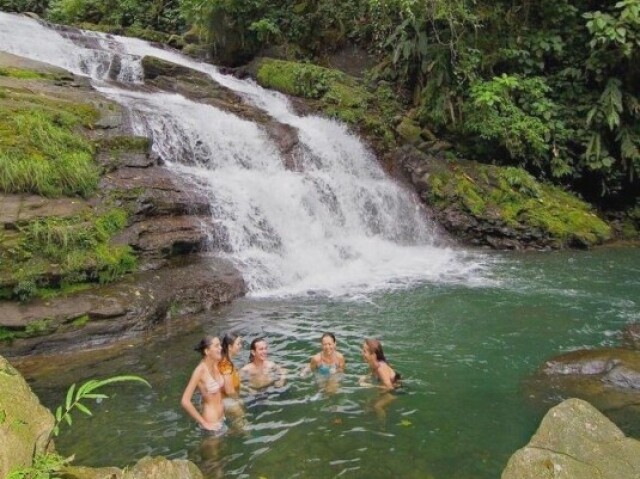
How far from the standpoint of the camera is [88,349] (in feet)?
23.8

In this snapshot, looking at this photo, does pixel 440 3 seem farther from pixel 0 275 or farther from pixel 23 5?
pixel 23 5

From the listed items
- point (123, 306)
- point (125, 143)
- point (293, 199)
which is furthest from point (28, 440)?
point (293, 199)

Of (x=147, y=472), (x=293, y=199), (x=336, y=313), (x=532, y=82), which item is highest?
(x=532, y=82)

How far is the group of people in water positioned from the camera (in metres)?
5.22

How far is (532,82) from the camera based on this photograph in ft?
50.1

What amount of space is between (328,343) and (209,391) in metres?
1.52

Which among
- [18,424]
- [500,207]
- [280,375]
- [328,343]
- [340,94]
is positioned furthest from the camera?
[340,94]

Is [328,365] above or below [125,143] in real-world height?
below

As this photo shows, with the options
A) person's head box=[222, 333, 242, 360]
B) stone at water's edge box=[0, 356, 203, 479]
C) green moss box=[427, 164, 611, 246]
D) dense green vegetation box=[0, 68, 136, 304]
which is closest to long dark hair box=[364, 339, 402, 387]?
person's head box=[222, 333, 242, 360]

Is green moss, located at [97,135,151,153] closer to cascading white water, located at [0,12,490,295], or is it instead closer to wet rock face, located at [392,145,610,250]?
cascading white water, located at [0,12,490,295]

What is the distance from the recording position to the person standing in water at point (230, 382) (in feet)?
18.3

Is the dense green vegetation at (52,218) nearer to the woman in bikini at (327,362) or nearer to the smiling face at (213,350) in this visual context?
the smiling face at (213,350)

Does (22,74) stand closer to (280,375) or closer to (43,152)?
(43,152)

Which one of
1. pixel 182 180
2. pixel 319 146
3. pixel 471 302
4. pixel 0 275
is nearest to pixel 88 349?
pixel 0 275
